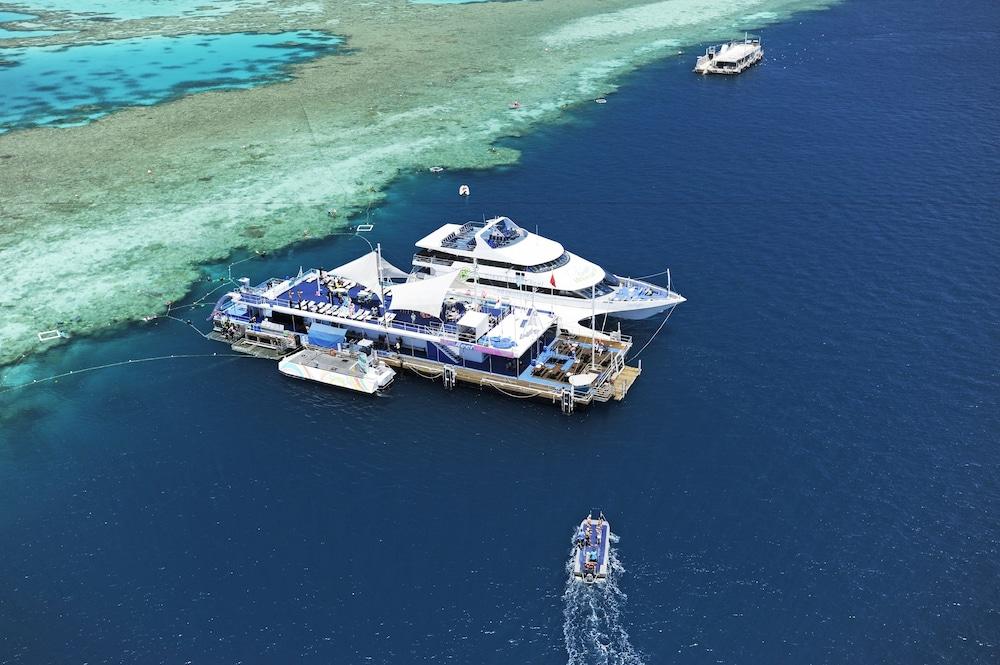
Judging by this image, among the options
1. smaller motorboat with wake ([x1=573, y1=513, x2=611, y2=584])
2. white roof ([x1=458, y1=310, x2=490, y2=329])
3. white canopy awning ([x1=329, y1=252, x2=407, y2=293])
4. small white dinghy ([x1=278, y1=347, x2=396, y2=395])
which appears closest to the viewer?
smaller motorboat with wake ([x1=573, y1=513, x2=611, y2=584])

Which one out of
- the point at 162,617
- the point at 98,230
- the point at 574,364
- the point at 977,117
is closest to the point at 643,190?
the point at 574,364

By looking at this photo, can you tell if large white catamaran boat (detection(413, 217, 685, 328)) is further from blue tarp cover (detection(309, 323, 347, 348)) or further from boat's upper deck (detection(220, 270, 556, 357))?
blue tarp cover (detection(309, 323, 347, 348))

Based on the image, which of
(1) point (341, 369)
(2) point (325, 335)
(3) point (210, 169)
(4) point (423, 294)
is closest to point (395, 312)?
(4) point (423, 294)

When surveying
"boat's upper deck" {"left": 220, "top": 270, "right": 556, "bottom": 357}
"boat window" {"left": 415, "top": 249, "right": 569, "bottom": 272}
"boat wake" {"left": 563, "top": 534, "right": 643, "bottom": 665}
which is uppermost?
"boat window" {"left": 415, "top": 249, "right": 569, "bottom": 272}

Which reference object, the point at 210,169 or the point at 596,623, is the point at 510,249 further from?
the point at 210,169

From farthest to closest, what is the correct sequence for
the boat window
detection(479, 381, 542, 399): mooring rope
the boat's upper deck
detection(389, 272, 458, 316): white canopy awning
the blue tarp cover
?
the boat window → the blue tarp cover → detection(389, 272, 458, 316): white canopy awning → the boat's upper deck → detection(479, 381, 542, 399): mooring rope

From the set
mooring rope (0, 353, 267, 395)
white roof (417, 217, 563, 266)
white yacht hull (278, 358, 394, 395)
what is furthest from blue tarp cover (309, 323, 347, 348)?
white roof (417, 217, 563, 266)

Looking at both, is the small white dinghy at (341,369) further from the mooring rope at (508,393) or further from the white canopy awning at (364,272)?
the mooring rope at (508,393)

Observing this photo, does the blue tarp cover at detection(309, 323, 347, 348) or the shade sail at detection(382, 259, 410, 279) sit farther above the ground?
the shade sail at detection(382, 259, 410, 279)

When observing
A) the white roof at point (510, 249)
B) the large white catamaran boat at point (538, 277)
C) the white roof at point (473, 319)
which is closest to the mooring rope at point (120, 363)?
the white roof at point (473, 319)
